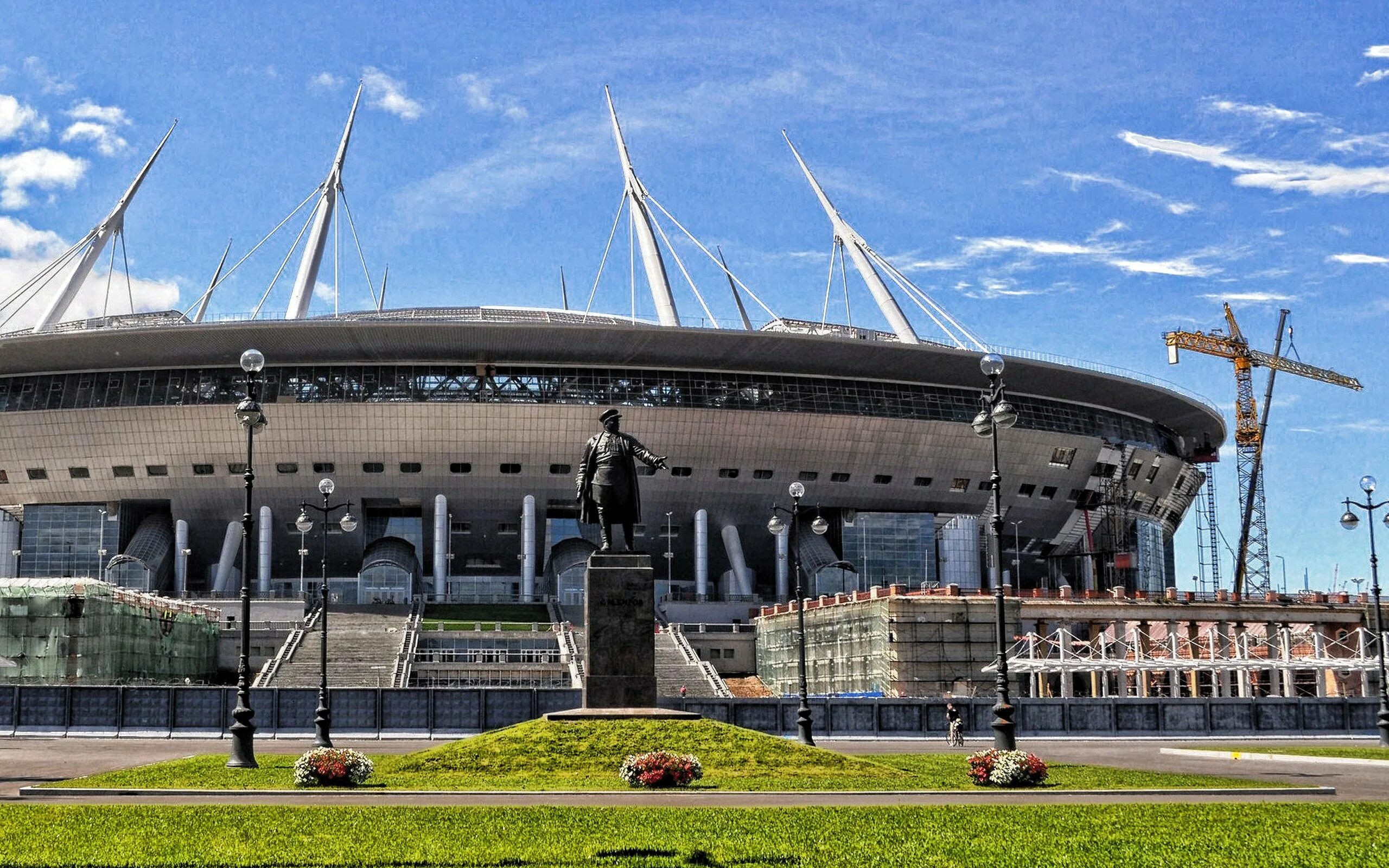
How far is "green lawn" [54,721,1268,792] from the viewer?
24234 mm

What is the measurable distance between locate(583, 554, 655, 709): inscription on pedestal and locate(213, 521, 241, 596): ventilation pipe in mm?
66993

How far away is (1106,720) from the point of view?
4631cm

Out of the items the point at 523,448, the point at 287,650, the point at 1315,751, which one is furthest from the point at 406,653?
the point at 1315,751

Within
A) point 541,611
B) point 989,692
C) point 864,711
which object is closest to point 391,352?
point 541,611

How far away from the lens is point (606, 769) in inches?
1021

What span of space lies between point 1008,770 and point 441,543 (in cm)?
7123

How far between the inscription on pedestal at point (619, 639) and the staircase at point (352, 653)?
1323 inches

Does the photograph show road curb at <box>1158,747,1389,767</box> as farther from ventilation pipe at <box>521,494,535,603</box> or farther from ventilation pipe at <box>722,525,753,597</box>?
ventilation pipe at <box>521,494,535,603</box>

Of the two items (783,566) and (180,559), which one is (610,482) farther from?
(180,559)

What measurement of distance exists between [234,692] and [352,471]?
46665 millimetres

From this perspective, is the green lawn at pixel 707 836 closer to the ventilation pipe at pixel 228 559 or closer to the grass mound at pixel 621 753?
the grass mound at pixel 621 753

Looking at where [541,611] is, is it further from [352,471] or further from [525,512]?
[352,471]

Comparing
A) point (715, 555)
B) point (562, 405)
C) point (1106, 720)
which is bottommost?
point (1106, 720)

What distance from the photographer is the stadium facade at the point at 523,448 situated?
87.2 metres
